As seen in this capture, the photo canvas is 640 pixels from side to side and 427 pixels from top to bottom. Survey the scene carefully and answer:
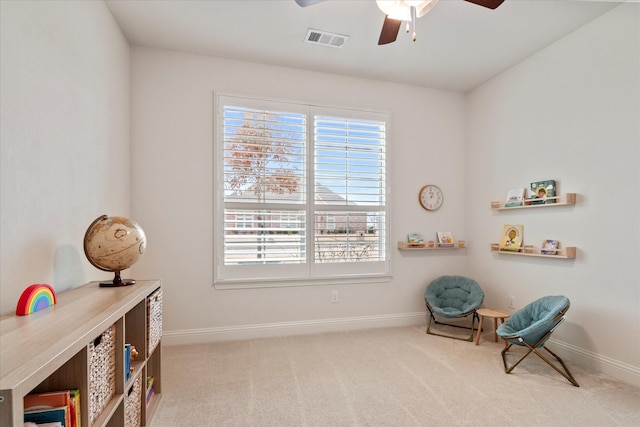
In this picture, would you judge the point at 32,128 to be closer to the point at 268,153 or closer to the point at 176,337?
the point at 268,153

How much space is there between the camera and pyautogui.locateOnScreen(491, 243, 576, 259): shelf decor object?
2.86 meters

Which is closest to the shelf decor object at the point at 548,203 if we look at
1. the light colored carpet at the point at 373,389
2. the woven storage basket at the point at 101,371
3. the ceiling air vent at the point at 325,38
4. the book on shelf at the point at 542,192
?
the book on shelf at the point at 542,192

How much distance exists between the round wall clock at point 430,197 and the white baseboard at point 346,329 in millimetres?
1300

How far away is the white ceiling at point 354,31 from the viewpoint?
257cm

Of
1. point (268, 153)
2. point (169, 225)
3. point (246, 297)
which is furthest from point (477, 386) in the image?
point (169, 225)

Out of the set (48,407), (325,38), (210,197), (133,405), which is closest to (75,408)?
(48,407)

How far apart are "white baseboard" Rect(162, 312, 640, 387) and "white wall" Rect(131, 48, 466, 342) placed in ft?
0.05

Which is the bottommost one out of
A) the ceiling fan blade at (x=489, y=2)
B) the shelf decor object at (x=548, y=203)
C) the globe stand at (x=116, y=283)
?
the globe stand at (x=116, y=283)

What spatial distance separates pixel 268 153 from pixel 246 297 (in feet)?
4.94

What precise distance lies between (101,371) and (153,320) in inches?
28.7

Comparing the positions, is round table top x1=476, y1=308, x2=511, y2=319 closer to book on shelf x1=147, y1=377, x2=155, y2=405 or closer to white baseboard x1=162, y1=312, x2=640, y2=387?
white baseboard x1=162, y1=312, x2=640, y2=387

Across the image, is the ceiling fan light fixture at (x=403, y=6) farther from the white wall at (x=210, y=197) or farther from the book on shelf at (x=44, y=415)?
the book on shelf at (x=44, y=415)

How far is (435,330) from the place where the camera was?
371cm

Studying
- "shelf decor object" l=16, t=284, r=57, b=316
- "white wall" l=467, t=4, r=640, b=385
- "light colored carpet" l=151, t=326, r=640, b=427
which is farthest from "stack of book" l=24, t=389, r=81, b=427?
"white wall" l=467, t=4, r=640, b=385
